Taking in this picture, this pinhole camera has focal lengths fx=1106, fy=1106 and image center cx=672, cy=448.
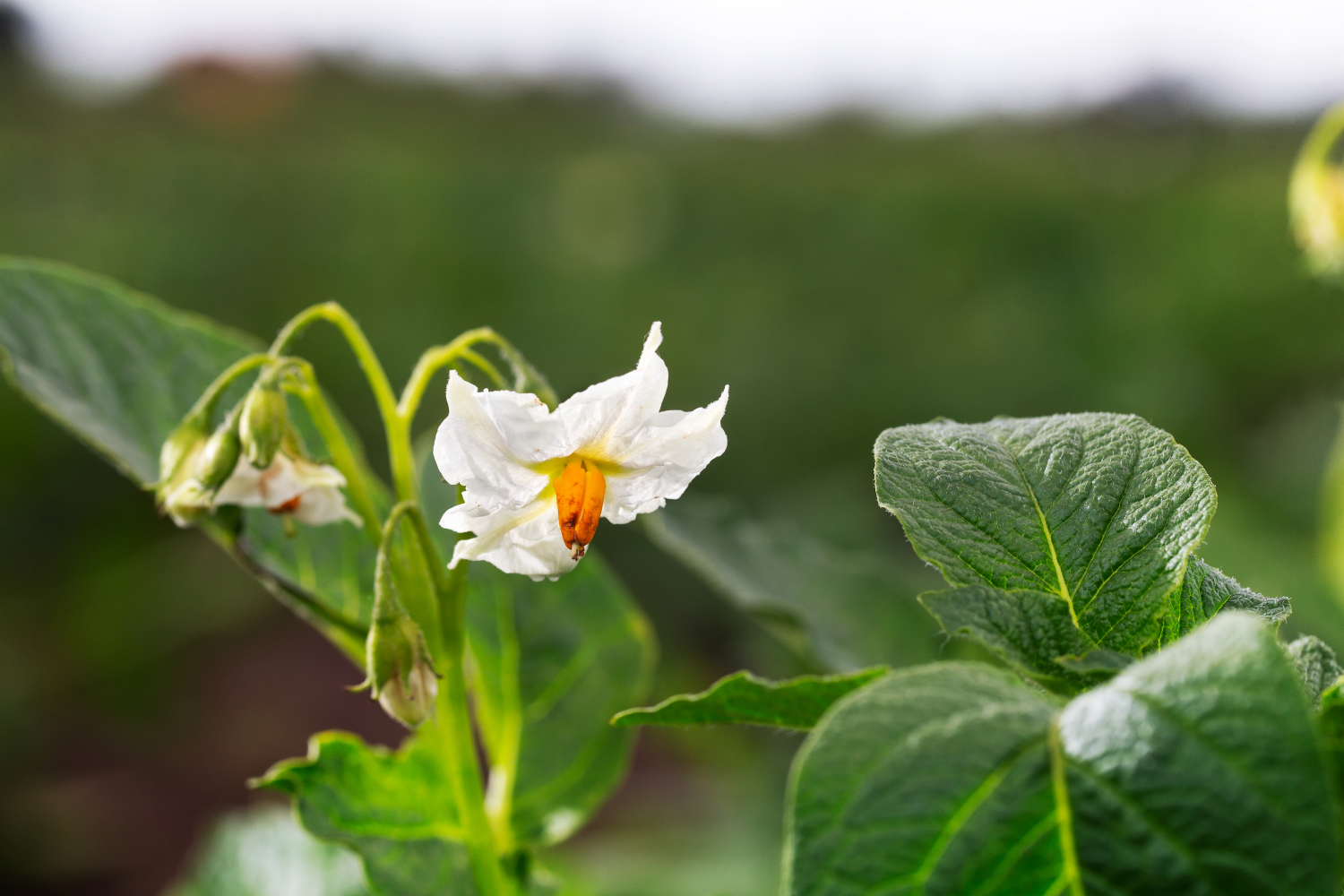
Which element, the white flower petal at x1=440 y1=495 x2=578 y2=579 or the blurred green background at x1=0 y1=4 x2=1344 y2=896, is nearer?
the white flower petal at x1=440 y1=495 x2=578 y2=579

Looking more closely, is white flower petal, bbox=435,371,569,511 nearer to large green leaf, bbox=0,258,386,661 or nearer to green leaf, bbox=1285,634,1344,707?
large green leaf, bbox=0,258,386,661

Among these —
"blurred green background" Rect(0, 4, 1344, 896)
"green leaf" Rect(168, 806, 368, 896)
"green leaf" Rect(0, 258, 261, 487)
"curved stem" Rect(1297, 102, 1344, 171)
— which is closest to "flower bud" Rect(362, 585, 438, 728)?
"green leaf" Rect(0, 258, 261, 487)

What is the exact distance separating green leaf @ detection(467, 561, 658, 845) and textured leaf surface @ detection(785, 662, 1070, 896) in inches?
18.1

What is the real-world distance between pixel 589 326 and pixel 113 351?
447 centimetres

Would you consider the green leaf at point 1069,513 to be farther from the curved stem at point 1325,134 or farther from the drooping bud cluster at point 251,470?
the curved stem at point 1325,134

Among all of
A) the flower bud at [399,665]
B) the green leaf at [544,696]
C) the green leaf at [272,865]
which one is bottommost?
the green leaf at [272,865]

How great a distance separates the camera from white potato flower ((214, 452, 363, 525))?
63 cm

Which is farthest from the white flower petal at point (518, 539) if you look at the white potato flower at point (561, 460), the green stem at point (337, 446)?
the green stem at point (337, 446)

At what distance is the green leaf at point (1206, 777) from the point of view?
0.97ft

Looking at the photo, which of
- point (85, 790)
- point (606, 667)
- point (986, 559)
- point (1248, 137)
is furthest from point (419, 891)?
point (1248, 137)

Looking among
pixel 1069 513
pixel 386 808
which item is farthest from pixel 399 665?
pixel 1069 513

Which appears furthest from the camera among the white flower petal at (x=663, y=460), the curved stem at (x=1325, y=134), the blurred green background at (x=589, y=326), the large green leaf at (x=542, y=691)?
the blurred green background at (x=589, y=326)

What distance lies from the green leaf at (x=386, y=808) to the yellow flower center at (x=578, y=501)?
0.18 metres

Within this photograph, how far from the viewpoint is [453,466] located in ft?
1.62
